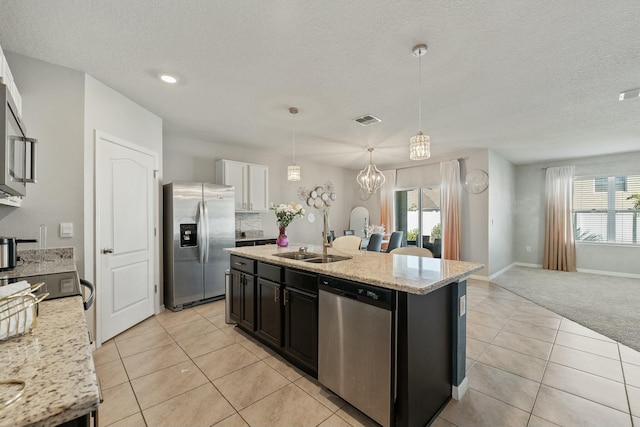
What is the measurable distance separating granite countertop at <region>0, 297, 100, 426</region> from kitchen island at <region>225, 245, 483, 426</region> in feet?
4.30

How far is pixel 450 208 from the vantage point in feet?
18.8

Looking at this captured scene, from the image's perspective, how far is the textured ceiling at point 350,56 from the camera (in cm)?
179

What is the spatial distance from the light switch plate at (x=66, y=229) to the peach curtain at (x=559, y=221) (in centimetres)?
861

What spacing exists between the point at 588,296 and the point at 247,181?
593 centimetres

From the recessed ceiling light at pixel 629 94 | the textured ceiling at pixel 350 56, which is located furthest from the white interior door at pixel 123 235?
the recessed ceiling light at pixel 629 94

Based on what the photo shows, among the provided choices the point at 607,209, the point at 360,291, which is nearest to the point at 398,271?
the point at 360,291

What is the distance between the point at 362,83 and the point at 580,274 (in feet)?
21.6

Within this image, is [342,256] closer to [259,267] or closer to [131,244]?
[259,267]

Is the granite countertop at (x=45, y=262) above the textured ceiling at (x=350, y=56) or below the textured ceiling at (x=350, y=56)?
below

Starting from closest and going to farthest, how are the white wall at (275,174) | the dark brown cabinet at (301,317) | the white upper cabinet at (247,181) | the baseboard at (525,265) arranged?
the dark brown cabinet at (301,317) → the white wall at (275,174) → the white upper cabinet at (247,181) → the baseboard at (525,265)

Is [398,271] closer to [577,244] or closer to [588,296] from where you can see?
[588,296]

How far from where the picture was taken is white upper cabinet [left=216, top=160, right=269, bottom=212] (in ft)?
15.7

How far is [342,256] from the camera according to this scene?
2.60 meters

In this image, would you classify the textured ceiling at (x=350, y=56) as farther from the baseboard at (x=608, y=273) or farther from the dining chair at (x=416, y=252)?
the baseboard at (x=608, y=273)
